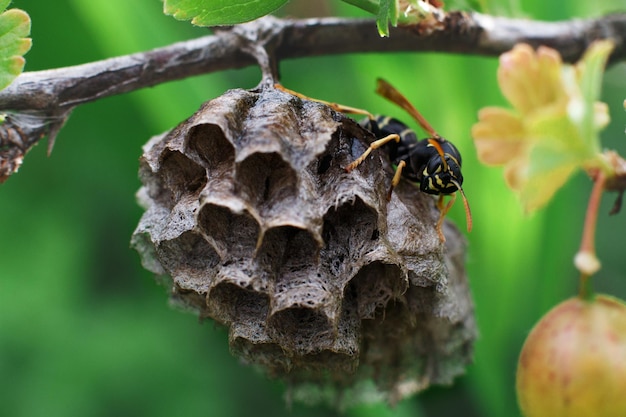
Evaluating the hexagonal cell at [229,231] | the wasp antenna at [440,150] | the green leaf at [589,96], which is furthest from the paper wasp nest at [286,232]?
the green leaf at [589,96]

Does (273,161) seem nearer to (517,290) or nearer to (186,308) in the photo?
(186,308)

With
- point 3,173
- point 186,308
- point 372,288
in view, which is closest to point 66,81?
point 3,173

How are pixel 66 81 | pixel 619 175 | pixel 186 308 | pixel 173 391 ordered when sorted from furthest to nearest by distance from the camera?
pixel 173 391 < pixel 186 308 < pixel 66 81 < pixel 619 175

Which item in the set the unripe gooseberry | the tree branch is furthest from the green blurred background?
the unripe gooseberry

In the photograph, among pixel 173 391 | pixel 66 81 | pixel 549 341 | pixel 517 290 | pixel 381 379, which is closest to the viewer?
pixel 549 341

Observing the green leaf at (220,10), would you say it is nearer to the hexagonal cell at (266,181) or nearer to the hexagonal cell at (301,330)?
the hexagonal cell at (266,181)

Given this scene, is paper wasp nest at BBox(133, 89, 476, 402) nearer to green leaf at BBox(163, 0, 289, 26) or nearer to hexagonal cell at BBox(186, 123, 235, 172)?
hexagonal cell at BBox(186, 123, 235, 172)
